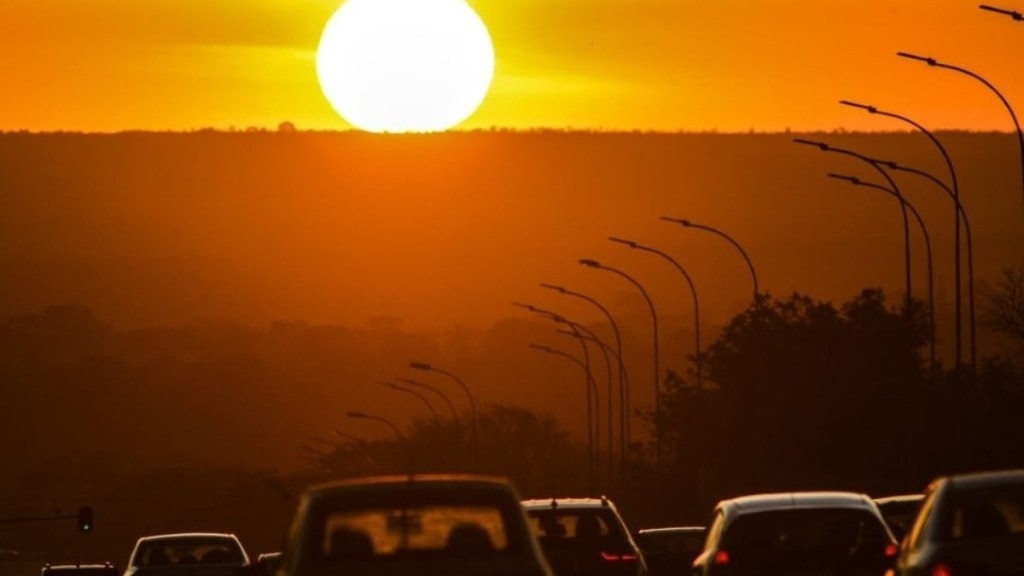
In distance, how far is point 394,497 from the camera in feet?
55.7

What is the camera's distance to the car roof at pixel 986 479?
18969 millimetres

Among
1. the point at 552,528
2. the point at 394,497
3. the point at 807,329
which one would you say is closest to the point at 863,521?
the point at 552,528

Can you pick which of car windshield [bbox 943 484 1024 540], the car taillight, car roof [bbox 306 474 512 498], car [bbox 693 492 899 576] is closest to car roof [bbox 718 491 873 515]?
car [bbox 693 492 899 576]

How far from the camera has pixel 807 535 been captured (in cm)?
2295

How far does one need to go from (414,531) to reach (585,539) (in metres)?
10.6

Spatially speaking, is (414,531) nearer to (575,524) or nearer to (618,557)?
(618,557)

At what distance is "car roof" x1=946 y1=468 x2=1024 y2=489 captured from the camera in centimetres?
1897

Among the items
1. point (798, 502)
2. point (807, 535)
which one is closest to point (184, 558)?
point (798, 502)

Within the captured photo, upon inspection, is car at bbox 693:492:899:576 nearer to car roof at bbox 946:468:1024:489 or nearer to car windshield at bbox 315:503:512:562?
car roof at bbox 946:468:1024:489

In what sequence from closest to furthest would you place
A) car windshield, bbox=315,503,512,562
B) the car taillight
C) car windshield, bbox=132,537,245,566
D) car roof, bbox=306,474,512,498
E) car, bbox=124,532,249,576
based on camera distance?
car windshield, bbox=315,503,512,562 → car roof, bbox=306,474,512,498 → the car taillight → car, bbox=124,532,249,576 → car windshield, bbox=132,537,245,566

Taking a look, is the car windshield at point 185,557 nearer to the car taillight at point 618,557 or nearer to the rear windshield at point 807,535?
the car taillight at point 618,557

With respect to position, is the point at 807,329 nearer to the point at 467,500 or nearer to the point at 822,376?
the point at 822,376

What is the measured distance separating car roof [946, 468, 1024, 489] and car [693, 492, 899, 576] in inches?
130

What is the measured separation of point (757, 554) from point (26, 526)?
159895 millimetres
